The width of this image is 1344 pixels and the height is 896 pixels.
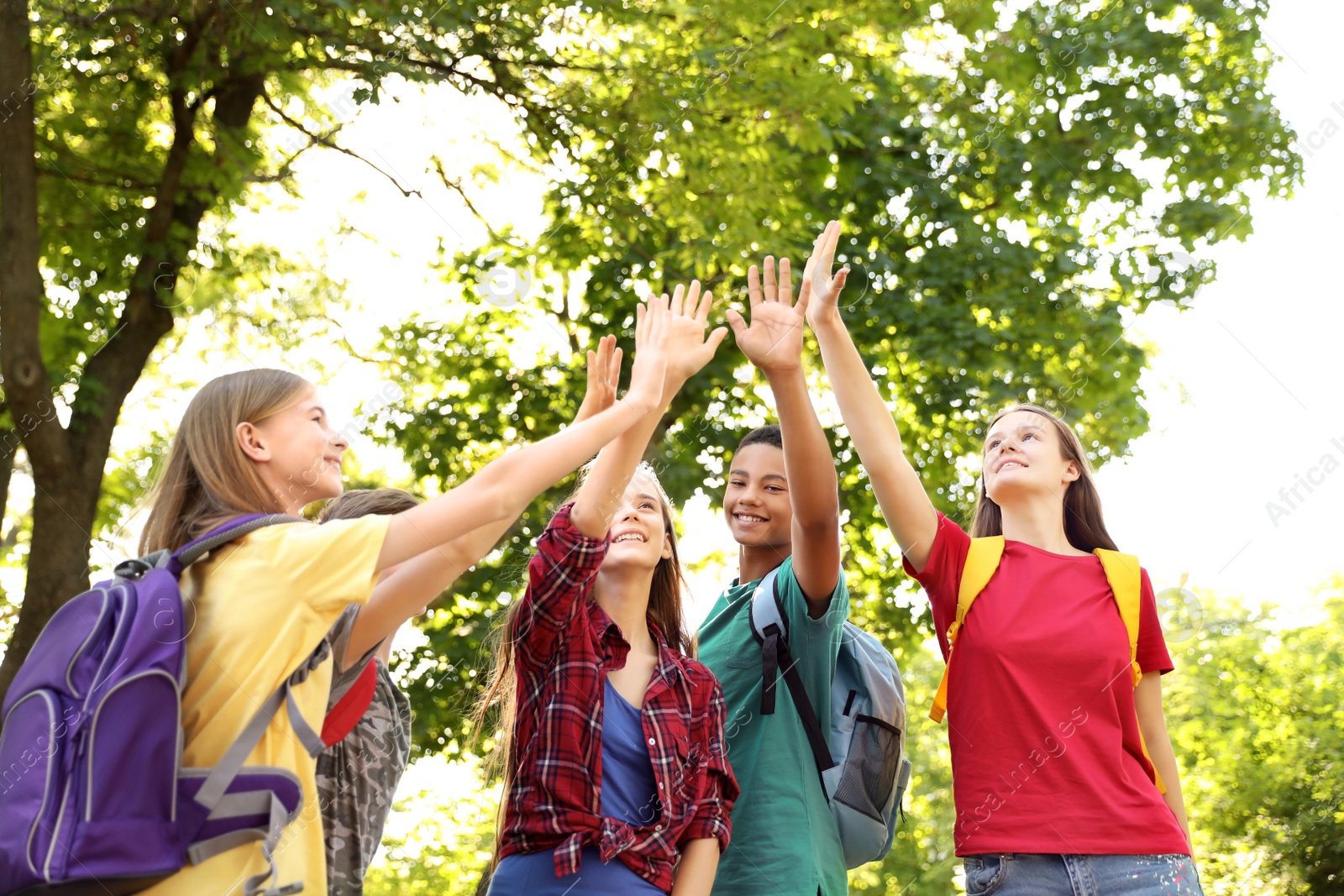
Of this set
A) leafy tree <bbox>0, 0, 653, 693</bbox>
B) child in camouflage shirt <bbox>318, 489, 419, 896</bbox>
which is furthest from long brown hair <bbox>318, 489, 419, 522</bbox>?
leafy tree <bbox>0, 0, 653, 693</bbox>

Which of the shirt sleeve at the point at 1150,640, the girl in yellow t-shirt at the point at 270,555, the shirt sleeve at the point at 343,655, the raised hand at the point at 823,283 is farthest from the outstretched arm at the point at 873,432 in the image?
the shirt sleeve at the point at 343,655

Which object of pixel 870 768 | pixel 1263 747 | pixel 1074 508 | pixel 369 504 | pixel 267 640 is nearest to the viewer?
pixel 267 640

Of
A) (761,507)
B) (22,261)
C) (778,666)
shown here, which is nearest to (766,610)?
(778,666)

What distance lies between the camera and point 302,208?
8820mm

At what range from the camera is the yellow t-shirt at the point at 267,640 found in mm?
1902

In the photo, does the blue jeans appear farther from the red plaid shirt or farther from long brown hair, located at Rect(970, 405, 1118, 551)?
long brown hair, located at Rect(970, 405, 1118, 551)

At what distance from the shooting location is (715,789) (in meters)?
2.79

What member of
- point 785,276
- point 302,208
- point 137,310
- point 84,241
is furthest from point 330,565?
point 302,208

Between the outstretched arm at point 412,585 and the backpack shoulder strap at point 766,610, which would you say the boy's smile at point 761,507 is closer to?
the backpack shoulder strap at point 766,610

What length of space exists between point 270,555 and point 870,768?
1.64 m

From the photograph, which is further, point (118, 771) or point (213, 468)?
point (213, 468)

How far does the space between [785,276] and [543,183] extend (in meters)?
5.24

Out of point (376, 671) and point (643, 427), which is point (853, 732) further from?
point (376, 671)

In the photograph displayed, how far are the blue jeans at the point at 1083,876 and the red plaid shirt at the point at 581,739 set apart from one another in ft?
1.99
